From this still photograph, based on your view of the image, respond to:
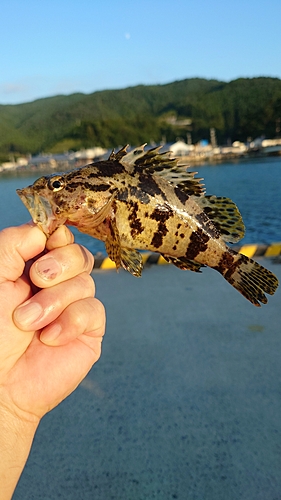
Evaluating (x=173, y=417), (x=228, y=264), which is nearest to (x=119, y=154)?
(x=228, y=264)

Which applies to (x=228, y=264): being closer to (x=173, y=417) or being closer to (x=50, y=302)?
(x=50, y=302)

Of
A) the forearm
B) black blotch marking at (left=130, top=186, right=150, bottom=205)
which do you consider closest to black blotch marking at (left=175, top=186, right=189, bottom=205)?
black blotch marking at (left=130, top=186, right=150, bottom=205)

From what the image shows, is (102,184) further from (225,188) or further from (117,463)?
(225,188)

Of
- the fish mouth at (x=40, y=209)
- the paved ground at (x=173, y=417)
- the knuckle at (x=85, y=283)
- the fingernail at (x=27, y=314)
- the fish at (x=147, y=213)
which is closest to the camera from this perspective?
the fingernail at (x=27, y=314)

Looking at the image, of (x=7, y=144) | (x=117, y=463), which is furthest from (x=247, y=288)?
(x=7, y=144)

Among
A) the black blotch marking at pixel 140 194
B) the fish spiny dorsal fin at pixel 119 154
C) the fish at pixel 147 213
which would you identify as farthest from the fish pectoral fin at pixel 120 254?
the fish spiny dorsal fin at pixel 119 154

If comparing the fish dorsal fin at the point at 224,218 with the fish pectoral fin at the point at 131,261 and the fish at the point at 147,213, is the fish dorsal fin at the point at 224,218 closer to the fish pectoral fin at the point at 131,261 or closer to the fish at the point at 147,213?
the fish at the point at 147,213

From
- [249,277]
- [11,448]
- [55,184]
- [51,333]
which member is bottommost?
[11,448]
